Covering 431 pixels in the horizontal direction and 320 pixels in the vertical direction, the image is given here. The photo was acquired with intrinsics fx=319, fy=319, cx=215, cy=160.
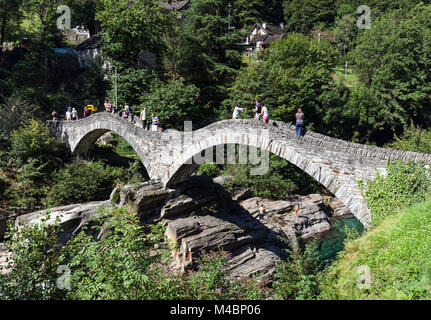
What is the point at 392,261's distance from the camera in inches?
288

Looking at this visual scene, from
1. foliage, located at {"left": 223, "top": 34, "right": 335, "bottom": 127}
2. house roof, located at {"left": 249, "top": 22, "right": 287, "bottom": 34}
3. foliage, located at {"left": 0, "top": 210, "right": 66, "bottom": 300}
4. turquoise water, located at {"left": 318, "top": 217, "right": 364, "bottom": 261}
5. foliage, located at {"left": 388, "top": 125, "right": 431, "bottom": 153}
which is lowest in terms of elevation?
turquoise water, located at {"left": 318, "top": 217, "right": 364, "bottom": 261}

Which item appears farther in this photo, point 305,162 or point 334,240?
point 334,240

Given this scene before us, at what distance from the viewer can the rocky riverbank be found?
16150 mm

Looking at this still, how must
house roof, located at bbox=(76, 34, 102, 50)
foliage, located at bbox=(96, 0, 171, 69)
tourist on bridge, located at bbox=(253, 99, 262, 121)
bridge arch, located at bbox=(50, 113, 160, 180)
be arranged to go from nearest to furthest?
1. tourist on bridge, located at bbox=(253, 99, 262, 121)
2. bridge arch, located at bbox=(50, 113, 160, 180)
3. foliage, located at bbox=(96, 0, 171, 69)
4. house roof, located at bbox=(76, 34, 102, 50)

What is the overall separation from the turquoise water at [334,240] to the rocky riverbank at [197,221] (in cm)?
225

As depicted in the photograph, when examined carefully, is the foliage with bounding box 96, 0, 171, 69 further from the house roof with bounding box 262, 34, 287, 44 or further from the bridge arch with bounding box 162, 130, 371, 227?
the house roof with bounding box 262, 34, 287, 44

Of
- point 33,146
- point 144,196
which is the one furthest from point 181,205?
point 33,146

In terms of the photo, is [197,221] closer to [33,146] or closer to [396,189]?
[396,189]

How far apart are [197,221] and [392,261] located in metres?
11.2

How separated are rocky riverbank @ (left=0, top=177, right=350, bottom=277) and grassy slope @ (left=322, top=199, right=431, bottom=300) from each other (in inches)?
295

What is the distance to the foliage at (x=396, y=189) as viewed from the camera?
30.8 ft

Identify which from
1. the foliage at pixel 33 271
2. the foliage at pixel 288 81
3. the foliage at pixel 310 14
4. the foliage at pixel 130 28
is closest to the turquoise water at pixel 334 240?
the foliage at pixel 288 81

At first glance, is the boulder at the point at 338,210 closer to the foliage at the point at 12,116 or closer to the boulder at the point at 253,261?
the boulder at the point at 253,261

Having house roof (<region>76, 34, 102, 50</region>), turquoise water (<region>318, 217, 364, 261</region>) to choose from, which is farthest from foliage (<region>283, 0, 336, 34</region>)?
turquoise water (<region>318, 217, 364, 261</region>)
